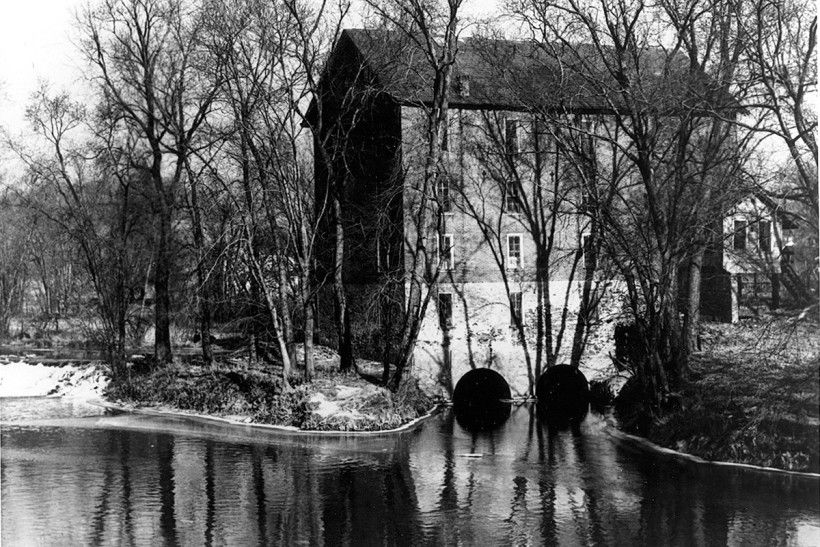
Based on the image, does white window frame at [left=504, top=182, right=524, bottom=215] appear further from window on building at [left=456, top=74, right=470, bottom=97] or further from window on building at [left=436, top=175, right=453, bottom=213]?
window on building at [left=456, top=74, right=470, bottom=97]

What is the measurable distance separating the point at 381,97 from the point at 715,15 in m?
13.6

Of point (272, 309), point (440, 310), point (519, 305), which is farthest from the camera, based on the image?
point (519, 305)

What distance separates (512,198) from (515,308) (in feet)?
13.9

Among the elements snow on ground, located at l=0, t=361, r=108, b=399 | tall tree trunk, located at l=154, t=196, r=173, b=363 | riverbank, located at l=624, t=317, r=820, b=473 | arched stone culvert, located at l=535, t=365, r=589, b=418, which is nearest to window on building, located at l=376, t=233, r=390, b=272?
arched stone culvert, located at l=535, t=365, r=589, b=418

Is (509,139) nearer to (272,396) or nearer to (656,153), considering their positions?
(656,153)

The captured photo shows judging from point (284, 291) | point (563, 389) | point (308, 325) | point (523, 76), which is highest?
point (523, 76)

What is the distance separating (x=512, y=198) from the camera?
1207 inches

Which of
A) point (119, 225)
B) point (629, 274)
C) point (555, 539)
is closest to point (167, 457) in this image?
point (555, 539)

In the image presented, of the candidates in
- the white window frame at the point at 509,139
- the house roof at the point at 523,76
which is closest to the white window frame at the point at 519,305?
the white window frame at the point at 509,139

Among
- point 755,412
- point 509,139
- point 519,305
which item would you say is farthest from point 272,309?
point 755,412

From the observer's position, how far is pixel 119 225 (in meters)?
34.7

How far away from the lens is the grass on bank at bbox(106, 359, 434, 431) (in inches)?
912

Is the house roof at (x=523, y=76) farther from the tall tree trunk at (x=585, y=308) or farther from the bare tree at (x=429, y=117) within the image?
the tall tree trunk at (x=585, y=308)

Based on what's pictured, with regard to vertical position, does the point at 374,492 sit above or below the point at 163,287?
below
